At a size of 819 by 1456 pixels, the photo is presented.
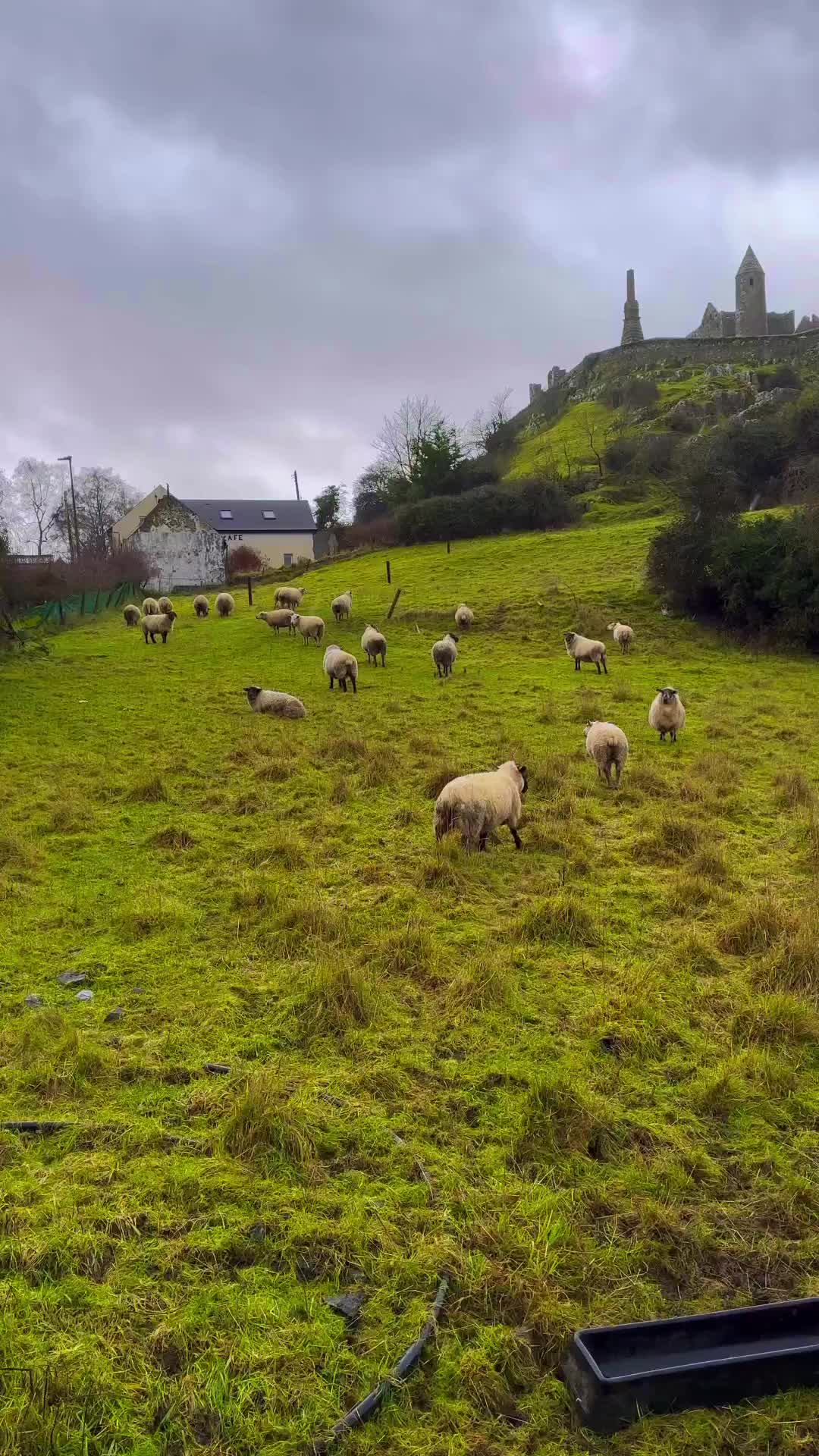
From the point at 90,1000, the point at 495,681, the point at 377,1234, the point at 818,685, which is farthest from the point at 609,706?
the point at 377,1234

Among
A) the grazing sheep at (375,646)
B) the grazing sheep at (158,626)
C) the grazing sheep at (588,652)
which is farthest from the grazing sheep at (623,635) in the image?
the grazing sheep at (158,626)

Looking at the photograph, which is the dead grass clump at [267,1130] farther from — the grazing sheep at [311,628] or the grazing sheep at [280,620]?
the grazing sheep at [280,620]

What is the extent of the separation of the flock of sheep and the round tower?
3675 inches

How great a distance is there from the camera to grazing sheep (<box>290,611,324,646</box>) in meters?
28.9

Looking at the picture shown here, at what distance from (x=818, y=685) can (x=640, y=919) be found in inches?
653

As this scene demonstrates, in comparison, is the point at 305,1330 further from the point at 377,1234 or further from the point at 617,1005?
the point at 617,1005

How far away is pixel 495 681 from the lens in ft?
73.8

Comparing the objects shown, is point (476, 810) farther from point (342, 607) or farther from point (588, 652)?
point (342, 607)

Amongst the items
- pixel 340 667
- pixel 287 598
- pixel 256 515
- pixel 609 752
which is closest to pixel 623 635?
pixel 340 667

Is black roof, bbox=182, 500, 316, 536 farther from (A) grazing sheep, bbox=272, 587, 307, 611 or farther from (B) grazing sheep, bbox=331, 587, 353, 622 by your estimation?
(B) grazing sheep, bbox=331, 587, 353, 622

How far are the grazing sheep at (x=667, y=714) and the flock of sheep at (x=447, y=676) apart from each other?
0.01m

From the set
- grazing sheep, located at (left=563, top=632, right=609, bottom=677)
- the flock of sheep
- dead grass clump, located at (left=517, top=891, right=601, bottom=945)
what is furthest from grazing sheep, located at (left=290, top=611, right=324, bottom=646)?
dead grass clump, located at (left=517, top=891, right=601, bottom=945)

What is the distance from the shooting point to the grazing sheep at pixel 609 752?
12.8 meters

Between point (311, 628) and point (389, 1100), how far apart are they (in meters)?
24.7
